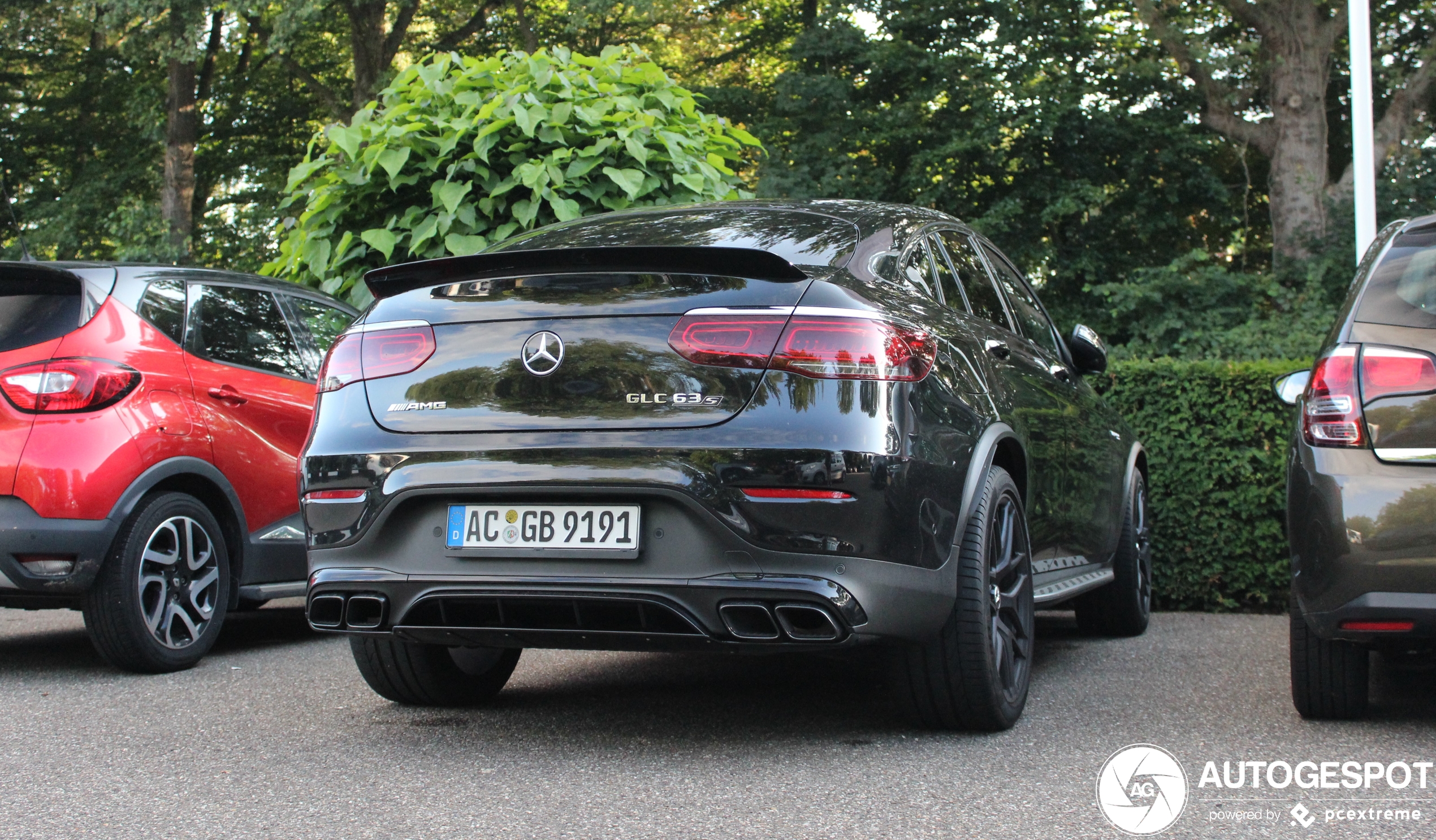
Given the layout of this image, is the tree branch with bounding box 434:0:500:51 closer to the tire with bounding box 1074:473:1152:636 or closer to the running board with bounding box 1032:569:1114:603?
the tire with bounding box 1074:473:1152:636

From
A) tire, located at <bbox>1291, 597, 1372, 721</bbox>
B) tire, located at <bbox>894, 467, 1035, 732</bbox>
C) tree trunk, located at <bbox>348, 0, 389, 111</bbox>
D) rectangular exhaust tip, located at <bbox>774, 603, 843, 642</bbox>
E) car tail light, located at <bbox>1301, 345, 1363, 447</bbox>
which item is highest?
tree trunk, located at <bbox>348, 0, 389, 111</bbox>

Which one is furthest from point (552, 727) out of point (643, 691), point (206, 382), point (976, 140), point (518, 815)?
point (976, 140)

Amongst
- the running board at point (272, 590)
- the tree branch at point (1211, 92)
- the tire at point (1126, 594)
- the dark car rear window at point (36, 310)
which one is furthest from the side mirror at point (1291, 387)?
the tree branch at point (1211, 92)

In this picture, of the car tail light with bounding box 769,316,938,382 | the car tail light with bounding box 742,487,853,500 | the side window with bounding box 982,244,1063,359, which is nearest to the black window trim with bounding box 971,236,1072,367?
the side window with bounding box 982,244,1063,359

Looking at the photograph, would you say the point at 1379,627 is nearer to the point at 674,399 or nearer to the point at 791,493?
the point at 791,493

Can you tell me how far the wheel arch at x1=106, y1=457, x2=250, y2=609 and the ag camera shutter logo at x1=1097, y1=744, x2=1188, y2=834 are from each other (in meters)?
3.52

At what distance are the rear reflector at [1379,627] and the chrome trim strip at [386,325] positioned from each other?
257 cm

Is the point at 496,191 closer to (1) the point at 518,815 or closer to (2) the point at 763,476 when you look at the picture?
(2) the point at 763,476

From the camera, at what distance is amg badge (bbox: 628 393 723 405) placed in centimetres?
336

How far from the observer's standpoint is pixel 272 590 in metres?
5.70

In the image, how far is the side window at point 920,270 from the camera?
409 centimetres

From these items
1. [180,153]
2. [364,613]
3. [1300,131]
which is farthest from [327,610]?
[180,153]

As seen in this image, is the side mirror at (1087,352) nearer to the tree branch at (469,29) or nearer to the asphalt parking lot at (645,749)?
the asphalt parking lot at (645,749)

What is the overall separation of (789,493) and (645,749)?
0.95m
